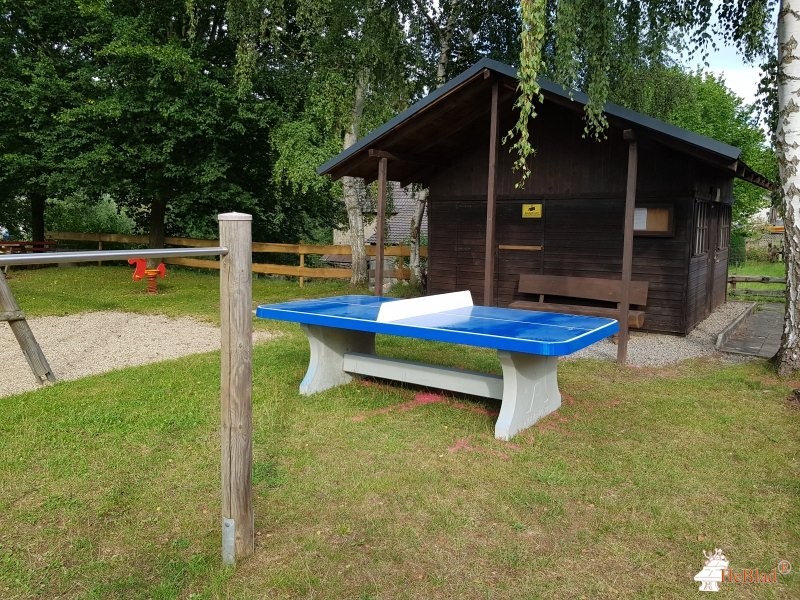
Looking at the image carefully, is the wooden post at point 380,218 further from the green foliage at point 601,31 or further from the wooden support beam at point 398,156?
the green foliage at point 601,31

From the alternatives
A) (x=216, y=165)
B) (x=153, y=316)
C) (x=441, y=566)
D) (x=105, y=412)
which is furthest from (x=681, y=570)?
(x=216, y=165)

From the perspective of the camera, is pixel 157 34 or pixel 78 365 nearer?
pixel 78 365

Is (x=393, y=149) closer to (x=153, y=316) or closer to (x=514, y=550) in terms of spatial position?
(x=153, y=316)

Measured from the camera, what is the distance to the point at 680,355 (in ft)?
24.9

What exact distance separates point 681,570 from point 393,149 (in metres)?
7.52

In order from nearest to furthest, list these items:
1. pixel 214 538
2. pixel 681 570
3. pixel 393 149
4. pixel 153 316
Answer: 1. pixel 681 570
2. pixel 214 538
3. pixel 393 149
4. pixel 153 316

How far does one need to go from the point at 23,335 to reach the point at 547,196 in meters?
7.12

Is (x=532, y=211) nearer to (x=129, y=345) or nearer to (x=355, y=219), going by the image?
(x=355, y=219)

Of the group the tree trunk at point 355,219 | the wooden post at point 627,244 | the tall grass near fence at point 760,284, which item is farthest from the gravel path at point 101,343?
the tall grass near fence at point 760,284

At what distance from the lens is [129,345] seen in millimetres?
7887

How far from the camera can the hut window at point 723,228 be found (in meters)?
11.5

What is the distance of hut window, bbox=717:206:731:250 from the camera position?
11.5m

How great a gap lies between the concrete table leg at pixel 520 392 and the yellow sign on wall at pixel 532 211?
17.6 ft

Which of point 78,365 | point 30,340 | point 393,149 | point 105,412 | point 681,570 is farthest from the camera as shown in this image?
point 393,149
